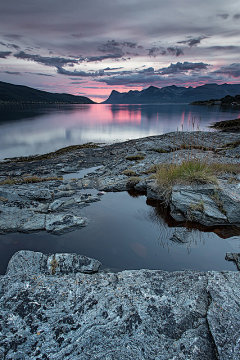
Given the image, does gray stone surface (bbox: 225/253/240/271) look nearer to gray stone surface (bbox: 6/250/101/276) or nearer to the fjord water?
gray stone surface (bbox: 6/250/101/276)

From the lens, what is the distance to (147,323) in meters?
3.03

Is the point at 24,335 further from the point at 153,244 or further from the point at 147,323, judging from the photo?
the point at 153,244

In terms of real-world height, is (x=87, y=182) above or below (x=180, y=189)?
below

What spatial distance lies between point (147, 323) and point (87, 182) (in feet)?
28.7

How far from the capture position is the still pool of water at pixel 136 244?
5145 millimetres

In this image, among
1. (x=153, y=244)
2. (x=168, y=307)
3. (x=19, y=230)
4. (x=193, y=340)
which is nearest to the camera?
(x=193, y=340)

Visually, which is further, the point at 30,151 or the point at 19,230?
the point at 30,151

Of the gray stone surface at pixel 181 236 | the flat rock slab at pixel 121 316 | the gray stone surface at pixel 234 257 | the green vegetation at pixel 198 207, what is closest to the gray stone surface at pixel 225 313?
the flat rock slab at pixel 121 316

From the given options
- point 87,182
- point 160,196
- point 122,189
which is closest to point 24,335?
point 160,196

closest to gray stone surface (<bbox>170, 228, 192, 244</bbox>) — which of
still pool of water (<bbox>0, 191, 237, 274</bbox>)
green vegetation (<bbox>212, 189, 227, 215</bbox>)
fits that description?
still pool of water (<bbox>0, 191, 237, 274</bbox>)

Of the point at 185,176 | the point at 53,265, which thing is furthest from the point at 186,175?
the point at 53,265

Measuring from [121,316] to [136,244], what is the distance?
9.44ft

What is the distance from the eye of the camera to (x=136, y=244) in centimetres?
593

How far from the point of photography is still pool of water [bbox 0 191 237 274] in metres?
5.14
